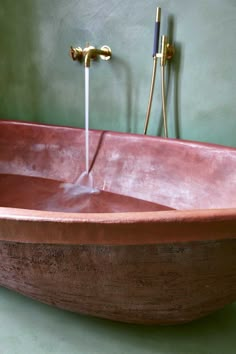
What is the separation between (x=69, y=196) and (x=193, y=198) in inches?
25.3

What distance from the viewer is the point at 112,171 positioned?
158 centimetres

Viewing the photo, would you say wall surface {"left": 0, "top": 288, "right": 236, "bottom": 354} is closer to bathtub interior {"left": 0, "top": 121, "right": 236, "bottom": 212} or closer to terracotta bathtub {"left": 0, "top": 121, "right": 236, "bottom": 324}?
terracotta bathtub {"left": 0, "top": 121, "right": 236, "bottom": 324}

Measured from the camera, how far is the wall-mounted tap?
1.54m

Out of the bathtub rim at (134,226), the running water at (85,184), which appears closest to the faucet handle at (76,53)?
the running water at (85,184)

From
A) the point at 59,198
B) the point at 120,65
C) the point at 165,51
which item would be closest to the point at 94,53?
the point at 120,65

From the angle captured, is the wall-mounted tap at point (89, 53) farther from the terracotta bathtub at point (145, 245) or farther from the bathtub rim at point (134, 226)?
the bathtub rim at point (134, 226)

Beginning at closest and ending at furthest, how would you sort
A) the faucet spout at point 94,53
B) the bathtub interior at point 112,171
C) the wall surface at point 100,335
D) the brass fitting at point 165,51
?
the wall surface at point 100,335
the bathtub interior at point 112,171
the brass fitting at point 165,51
the faucet spout at point 94,53

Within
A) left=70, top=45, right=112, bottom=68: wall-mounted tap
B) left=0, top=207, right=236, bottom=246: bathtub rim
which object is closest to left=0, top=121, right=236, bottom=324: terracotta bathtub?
left=0, top=207, right=236, bottom=246: bathtub rim

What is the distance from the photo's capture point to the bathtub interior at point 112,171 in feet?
4.19

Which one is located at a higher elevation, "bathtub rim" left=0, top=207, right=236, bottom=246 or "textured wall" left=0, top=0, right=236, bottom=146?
"textured wall" left=0, top=0, right=236, bottom=146

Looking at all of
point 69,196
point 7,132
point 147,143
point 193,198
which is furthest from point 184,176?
point 7,132

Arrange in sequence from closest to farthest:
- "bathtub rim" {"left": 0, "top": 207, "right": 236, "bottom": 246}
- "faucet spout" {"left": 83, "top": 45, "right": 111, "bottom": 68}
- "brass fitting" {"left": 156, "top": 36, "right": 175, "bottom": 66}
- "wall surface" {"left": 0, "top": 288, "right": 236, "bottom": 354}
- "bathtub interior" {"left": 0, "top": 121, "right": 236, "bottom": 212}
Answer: "bathtub rim" {"left": 0, "top": 207, "right": 236, "bottom": 246} < "wall surface" {"left": 0, "top": 288, "right": 236, "bottom": 354} < "bathtub interior" {"left": 0, "top": 121, "right": 236, "bottom": 212} < "brass fitting" {"left": 156, "top": 36, "right": 175, "bottom": 66} < "faucet spout" {"left": 83, "top": 45, "right": 111, "bottom": 68}

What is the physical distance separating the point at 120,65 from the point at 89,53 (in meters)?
0.18

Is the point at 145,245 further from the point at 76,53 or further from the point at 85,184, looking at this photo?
the point at 76,53
